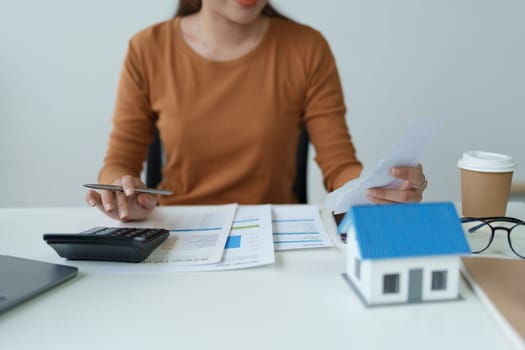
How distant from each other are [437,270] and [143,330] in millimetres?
288

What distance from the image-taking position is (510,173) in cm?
76

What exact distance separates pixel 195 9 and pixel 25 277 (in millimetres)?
899

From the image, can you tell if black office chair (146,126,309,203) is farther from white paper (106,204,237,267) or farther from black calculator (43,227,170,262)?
black calculator (43,227,170,262)

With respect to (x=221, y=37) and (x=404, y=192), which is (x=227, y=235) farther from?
(x=221, y=37)

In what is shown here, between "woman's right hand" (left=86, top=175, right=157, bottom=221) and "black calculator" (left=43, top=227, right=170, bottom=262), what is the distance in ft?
0.47

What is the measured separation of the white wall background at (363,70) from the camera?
172 centimetres

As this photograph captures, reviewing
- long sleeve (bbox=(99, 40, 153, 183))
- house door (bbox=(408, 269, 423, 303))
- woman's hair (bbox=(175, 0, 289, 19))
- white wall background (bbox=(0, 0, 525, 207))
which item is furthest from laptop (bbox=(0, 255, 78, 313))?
white wall background (bbox=(0, 0, 525, 207))

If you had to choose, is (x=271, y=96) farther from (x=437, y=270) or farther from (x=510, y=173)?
(x=437, y=270)

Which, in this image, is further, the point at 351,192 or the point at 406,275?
the point at 351,192

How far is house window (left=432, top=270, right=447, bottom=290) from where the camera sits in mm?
484

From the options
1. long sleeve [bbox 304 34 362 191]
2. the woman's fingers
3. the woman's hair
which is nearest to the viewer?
the woman's fingers

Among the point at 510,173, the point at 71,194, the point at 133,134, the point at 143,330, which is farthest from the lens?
the point at 71,194

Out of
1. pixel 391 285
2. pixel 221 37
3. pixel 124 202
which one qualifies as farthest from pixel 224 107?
pixel 391 285

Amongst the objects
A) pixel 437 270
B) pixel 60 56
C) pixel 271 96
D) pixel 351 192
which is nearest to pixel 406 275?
pixel 437 270
